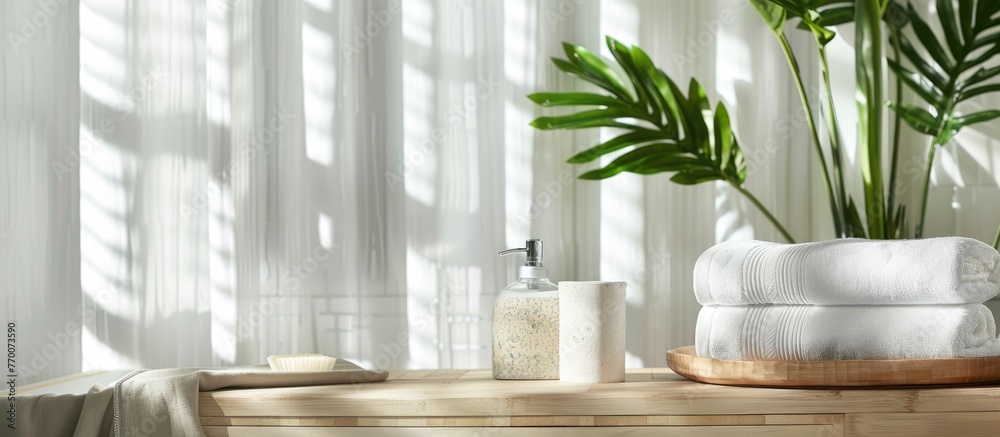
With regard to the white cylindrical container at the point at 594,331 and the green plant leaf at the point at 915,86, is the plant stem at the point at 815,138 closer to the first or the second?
the green plant leaf at the point at 915,86

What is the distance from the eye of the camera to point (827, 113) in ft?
3.76

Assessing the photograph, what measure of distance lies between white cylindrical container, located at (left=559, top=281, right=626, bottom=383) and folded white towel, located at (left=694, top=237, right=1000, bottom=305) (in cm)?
12

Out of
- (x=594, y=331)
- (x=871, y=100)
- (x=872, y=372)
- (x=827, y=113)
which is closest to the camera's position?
(x=872, y=372)

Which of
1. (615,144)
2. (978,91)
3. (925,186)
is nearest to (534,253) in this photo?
(615,144)

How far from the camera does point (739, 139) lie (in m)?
1.17

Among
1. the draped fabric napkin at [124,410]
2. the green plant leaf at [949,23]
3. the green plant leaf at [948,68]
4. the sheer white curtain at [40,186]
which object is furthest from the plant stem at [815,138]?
the sheer white curtain at [40,186]

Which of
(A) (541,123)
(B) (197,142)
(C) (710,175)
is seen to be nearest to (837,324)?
(C) (710,175)

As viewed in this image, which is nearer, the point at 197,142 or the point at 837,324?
the point at 837,324

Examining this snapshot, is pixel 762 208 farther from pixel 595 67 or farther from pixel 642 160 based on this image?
pixel 595 67

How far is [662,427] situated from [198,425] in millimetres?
451

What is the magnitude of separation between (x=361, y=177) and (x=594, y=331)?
447mm

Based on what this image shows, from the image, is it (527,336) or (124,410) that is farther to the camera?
(527,336)

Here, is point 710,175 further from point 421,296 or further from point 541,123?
point 421,296

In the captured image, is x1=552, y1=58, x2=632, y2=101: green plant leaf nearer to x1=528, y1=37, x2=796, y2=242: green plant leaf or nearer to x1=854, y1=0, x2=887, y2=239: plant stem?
x1=528, y1=37, x2=796, y2=242: green plant leaf
